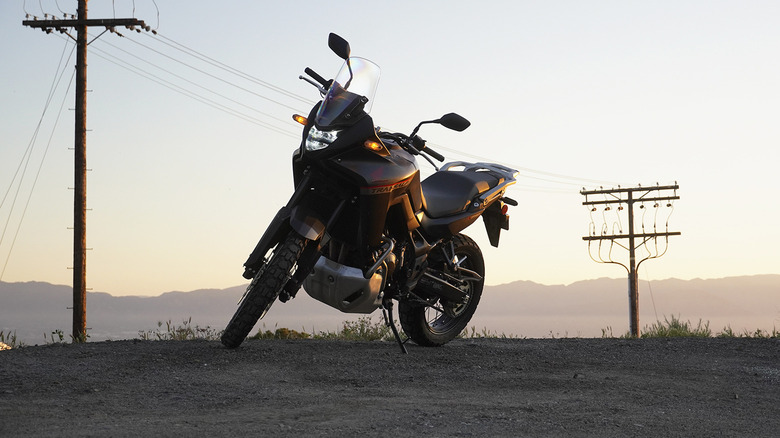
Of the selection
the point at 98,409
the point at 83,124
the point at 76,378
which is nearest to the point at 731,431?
the point at 98,409

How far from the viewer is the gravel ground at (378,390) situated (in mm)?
5441

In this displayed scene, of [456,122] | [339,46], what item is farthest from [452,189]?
[339,46]

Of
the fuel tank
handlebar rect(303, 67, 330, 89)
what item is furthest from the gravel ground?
handlebar rect(303, 67, 330, 89)

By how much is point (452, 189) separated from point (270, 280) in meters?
2.84

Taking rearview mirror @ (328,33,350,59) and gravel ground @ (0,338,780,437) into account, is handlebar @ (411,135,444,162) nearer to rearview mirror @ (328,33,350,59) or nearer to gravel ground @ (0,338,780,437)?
rearview mirror @ (328,33,350,59)

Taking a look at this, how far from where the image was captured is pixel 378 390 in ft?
22.4

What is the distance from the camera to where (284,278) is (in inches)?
281

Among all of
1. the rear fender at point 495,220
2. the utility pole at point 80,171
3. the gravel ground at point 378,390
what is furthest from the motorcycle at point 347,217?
the utility pole at point 80,171

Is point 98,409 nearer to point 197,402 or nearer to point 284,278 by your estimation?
point 197,402

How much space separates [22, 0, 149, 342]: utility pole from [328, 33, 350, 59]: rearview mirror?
12212mm

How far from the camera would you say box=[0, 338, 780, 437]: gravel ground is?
5.44 m

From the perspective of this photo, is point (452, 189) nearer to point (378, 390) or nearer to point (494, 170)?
point (494, 170)

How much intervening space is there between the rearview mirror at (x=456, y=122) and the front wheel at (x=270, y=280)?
5.59 ft

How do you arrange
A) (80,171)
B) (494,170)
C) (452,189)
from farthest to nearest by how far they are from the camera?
(80,171) < (494,170) < (452,189)
